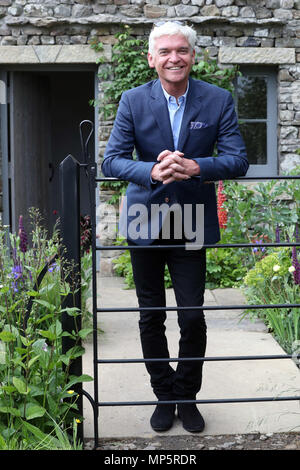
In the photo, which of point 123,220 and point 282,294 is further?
point 282,294

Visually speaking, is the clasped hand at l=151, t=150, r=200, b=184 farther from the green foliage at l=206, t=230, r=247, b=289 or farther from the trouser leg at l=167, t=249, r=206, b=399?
the green foliage at l=206, t=230, r=247, b=289

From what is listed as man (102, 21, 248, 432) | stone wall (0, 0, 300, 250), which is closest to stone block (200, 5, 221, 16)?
stone wall (0, 0, 300, 250)

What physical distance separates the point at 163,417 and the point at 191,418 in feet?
0.42

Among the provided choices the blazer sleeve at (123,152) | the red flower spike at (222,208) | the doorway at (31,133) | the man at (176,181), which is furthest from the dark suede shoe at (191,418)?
the doorway at (31,133)

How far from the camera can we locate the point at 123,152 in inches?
115

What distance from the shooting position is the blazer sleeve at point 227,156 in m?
2.77

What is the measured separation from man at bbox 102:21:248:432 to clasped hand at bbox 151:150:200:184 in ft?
0.20

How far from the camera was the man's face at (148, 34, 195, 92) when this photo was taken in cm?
280

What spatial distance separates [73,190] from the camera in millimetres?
2725

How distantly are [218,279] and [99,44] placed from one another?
268cm

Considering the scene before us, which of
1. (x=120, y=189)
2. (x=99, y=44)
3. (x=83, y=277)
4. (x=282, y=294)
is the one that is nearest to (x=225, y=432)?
(x=83, y=277)

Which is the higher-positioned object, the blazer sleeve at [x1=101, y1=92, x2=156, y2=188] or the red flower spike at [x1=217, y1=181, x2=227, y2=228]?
the blazer sleeve at [x1=101, y1=92, x2=156, y2=188]

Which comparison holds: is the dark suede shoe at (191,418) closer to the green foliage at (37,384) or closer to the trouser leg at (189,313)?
the trouser leg at (189,313)

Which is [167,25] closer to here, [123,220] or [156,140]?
[156,140]
